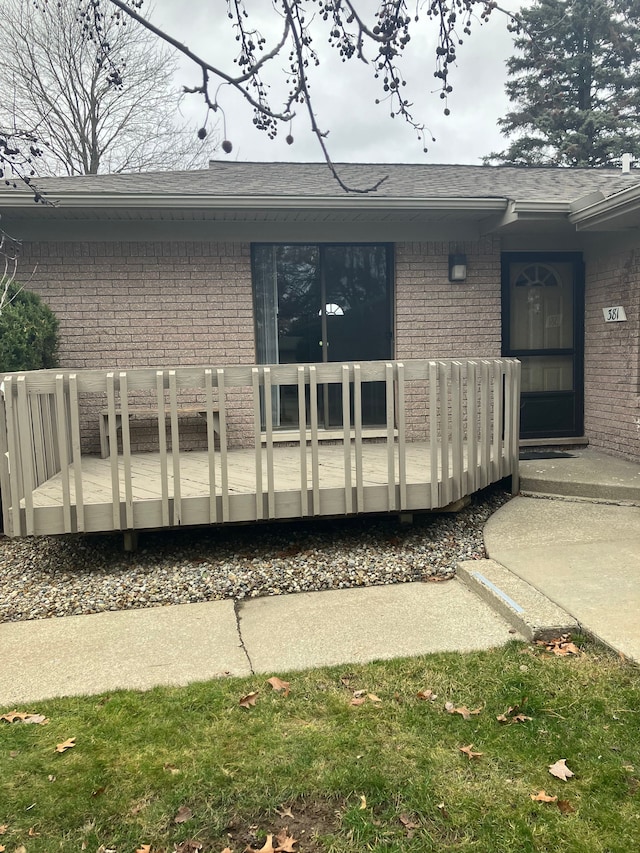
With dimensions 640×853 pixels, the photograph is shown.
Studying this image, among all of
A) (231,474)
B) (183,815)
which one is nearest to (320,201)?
(231,474)

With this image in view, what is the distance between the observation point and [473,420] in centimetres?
502

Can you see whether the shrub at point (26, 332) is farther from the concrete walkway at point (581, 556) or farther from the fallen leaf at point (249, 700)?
the concrete walkway at point (581, 556)

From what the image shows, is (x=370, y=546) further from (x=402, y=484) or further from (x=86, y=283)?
(x=86, y=283)

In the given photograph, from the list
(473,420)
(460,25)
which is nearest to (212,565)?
(473,420)

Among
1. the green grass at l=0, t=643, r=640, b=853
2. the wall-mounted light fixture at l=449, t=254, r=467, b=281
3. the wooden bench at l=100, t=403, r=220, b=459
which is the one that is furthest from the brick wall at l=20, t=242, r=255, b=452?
the green grass at l=0, t=643, r=640, b=853

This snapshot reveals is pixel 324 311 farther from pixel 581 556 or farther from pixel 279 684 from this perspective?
pixel 279 684

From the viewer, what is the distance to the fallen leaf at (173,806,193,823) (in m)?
2.06

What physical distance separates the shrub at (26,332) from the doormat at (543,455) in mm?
5025

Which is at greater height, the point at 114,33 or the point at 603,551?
the point at 114,33

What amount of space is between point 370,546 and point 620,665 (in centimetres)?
213

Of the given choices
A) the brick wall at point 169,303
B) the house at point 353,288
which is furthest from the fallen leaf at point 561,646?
the brick wall at point 169,303

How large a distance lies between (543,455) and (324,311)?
2.95m

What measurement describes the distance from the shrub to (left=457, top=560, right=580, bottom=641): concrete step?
4.16 meters

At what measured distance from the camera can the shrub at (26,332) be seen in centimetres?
557
